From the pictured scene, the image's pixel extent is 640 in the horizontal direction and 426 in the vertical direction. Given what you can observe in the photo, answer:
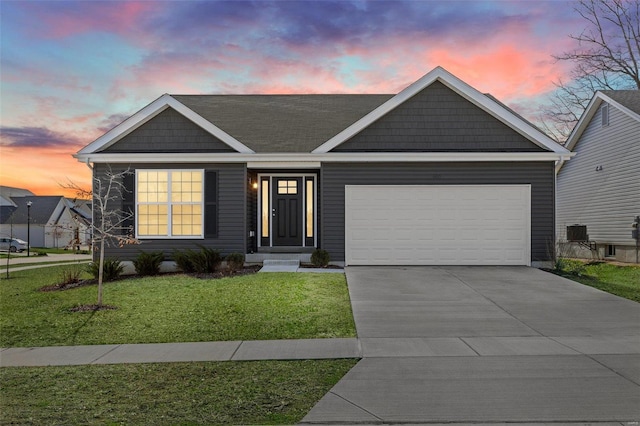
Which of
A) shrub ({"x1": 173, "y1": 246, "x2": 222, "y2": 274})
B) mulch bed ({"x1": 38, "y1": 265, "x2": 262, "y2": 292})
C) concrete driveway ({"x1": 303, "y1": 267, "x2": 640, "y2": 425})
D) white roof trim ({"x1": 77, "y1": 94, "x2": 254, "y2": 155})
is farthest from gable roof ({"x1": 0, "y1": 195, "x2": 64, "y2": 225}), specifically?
concrete driveway ({"x1": 303, "y1": 267, "x2": 640, "y2": 425})

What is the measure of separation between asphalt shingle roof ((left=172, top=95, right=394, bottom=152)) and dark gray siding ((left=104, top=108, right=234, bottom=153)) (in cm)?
121

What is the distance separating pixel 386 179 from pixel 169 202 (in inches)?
265

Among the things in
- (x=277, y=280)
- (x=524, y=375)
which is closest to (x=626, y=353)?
(x=524, y=375)

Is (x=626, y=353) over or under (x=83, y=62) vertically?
under

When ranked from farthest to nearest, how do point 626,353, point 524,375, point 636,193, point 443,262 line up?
point 636,193 < point 443,262 < point 626,353 < point 524,375

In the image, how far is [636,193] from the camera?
1789cm

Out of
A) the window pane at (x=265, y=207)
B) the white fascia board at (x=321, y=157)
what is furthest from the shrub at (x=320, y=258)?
the white fascia board at (x=321, y=157)

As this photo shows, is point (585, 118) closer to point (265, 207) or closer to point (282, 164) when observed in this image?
point (282, 164)

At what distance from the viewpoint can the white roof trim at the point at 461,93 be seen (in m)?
13.5

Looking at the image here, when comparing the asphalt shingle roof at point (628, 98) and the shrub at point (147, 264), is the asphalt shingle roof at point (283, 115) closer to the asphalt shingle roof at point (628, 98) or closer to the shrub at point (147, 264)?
the shrub at point (147, 264)

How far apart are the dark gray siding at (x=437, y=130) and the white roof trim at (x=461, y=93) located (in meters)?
0.16

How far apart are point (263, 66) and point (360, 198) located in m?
6.69

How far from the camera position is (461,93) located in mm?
13727

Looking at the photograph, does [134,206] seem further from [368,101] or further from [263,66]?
[368,101]
